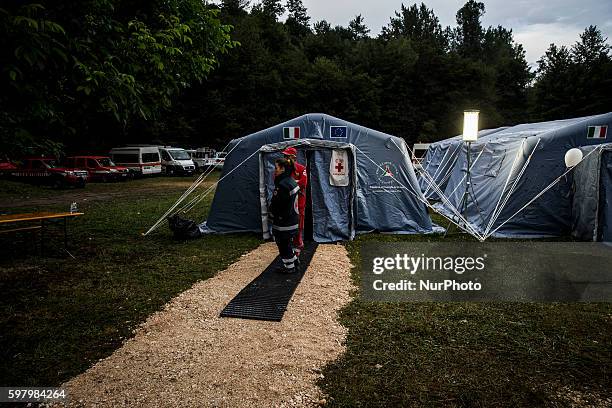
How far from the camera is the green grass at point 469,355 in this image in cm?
339

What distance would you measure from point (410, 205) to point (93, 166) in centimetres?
2052

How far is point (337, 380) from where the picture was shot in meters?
3.58

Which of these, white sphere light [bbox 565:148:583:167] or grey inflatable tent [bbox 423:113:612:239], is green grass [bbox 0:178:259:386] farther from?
white sphere light [bbox 565:148:583:167]

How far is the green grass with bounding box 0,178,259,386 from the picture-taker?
399 centimetres

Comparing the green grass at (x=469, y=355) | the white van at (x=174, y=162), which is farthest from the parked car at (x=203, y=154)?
the green grass at (x=469, y=355)

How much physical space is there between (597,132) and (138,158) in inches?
1006

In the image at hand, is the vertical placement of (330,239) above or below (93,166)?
below

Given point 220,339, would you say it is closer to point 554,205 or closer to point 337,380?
point 337,380

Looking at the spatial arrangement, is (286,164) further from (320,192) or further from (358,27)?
(358,27)

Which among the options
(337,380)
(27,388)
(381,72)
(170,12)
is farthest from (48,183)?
(381,72)

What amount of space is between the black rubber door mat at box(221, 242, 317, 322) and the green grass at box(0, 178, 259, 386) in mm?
995

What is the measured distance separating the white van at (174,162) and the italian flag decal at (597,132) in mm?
24659

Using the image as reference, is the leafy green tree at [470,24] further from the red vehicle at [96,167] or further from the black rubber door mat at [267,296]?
the black rubber door mat at [267,296]

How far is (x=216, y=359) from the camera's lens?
393cm
